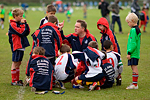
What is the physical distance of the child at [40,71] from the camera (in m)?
6.70

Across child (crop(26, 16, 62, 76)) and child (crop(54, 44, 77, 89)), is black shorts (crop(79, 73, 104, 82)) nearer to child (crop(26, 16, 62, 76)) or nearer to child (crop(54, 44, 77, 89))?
child (crop(54, 44, 77, 89))

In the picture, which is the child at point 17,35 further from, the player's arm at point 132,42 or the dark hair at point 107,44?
the player's arm at point 132,42

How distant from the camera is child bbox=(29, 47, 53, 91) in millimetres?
6695

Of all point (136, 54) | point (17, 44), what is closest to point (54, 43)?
point (17, 44)

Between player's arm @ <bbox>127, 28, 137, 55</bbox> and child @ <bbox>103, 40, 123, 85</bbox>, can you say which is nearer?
player's arm @ <bbox>127, 28, 137, 55</bbox>

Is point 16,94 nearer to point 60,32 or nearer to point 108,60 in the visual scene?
point 60,32

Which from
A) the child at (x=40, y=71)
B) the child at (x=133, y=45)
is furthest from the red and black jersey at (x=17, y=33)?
the child at (x=133, y=45)

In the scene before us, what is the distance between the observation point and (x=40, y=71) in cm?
670

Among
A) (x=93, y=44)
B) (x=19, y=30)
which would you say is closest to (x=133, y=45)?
(x=93, y=44)

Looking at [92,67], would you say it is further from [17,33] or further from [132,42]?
[17,33]

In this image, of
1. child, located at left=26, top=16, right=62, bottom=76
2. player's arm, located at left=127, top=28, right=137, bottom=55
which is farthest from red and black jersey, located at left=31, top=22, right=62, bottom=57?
player's arm, located at left=127, top=28, right=137, bottom=55

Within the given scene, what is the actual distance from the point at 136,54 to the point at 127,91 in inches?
36.9

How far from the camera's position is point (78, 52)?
7.21 m

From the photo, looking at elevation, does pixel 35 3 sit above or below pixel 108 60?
above
